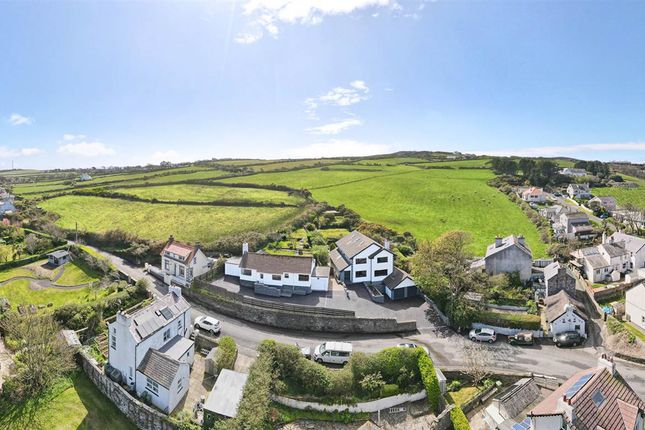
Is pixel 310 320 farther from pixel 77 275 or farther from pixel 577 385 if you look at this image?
pixel 77 275

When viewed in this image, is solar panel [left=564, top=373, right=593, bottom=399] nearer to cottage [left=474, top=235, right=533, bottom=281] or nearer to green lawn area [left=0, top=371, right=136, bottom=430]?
cottage [left=474, top=235, right=533, bottom=281]

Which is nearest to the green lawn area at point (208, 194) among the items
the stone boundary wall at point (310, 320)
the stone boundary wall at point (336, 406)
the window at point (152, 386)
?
the stone boundary wall at point (310, 320)

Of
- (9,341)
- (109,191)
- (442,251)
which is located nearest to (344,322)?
(442,251)

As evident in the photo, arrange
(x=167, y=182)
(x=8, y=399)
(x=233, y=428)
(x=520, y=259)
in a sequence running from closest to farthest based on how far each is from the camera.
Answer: (x=233, y=428) < (x=8, y=399) < (x=520, y=259) < (x=167, y=182)

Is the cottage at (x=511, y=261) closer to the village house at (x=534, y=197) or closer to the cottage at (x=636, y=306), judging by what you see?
the cottage at (x=636, y=306)

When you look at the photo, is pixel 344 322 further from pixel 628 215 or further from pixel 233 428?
pixel 628 215
